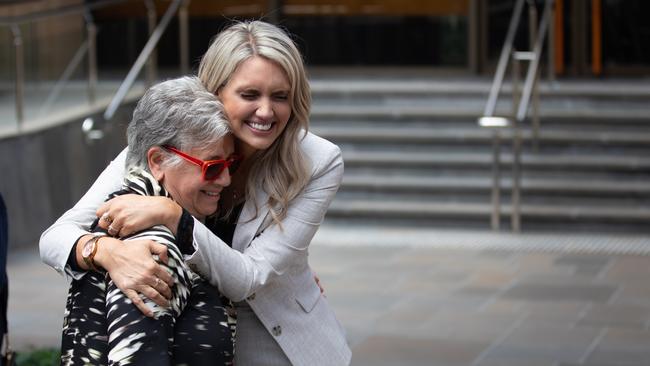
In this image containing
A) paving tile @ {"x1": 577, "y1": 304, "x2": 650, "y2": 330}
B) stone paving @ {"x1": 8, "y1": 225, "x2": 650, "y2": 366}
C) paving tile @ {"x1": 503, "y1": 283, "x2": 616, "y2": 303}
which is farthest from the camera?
paving tile @ {"x1": 503, "y1": 283, "x2": 616, "y2": 303}

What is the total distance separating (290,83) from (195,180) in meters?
0.34

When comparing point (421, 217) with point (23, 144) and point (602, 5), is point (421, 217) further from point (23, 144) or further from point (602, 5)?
point (602, 5)

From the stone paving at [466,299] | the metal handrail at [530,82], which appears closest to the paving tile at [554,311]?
the stone paving at [466,299]

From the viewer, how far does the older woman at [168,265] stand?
241 centimetres

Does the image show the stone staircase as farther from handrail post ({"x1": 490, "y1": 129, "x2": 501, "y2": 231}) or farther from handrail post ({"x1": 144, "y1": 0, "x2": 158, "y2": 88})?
handrail post ({"x1": 144, "y1": 0, "x2": 158, "y2": 88})

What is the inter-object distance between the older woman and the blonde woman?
2.1 inches

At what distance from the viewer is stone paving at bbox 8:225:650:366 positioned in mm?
6621

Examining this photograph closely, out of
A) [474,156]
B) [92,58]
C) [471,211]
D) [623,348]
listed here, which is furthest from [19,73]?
[623,348]

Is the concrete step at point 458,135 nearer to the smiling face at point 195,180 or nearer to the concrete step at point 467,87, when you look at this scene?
the concrete step at point 467,87

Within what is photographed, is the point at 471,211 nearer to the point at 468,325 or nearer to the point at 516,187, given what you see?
the point at 516,187

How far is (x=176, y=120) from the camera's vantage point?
2.61 meters

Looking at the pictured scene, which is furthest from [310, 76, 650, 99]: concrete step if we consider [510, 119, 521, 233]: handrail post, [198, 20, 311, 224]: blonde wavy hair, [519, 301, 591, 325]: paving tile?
[198, 20, 311, 224]: blonde wavy hair

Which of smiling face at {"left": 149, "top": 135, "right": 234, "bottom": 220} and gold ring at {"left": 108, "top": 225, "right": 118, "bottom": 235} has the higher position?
smiling face at {"left": 149, "top": 135, "right": 234, "bottom": 220}

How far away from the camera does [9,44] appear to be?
10102 millimetres
